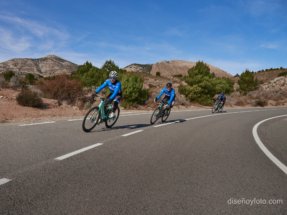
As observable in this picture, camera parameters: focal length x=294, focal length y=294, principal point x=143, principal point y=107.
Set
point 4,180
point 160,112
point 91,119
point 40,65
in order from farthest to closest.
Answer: point 40,65 < point 160,112 < point 91,119 < point 4,180

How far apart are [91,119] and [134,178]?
5.55 metres

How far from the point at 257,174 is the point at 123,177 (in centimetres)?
239

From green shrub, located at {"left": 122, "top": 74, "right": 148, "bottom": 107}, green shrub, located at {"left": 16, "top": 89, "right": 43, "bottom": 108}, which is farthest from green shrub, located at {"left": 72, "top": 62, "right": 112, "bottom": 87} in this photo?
green shrub, located at {"left": 16, "top": 89, "right": 43, "bottom": 108}

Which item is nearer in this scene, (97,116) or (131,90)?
(97,116)

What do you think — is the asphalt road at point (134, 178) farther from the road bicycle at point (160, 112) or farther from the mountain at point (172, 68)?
the mountain at point (172, 68)

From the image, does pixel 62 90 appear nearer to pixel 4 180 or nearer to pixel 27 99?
pixel 27 99

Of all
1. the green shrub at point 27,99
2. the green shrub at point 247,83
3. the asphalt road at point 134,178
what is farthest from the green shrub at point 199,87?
the green shrub at point 247,83

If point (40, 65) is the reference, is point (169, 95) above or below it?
below

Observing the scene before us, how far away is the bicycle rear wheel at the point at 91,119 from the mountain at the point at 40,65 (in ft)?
404

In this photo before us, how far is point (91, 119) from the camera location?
9.82 m

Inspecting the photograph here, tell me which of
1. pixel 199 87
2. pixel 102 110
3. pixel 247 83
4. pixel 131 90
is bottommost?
pixel 102 110

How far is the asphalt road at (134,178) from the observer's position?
3420 millimetres

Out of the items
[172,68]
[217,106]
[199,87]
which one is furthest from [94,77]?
[172,68]

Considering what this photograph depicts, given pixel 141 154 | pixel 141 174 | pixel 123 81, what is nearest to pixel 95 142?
pixel 141 154
